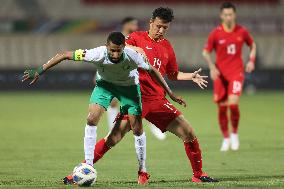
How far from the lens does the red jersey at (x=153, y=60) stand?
959cm

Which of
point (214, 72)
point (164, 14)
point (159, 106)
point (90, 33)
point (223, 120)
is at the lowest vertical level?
point (223, 120)

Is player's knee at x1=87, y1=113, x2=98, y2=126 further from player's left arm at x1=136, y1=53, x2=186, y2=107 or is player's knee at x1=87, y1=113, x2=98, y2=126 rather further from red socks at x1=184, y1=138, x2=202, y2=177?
red socks at x1=184, y1=138, x2=202, y2=177

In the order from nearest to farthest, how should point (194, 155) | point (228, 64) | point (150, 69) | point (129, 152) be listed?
point (150, 69), point (194, 155), point (129, 152), point (228, 64)

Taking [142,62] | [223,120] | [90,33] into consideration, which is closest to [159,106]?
[142,62]

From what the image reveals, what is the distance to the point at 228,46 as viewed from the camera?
46.5 feet

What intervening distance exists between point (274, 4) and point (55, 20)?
27.1 feet

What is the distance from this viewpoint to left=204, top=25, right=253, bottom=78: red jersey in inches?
555

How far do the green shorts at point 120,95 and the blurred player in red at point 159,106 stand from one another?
0.36 m

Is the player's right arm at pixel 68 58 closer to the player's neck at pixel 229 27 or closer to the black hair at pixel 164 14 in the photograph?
the black hair at pixel 164 14

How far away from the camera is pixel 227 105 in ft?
46.4

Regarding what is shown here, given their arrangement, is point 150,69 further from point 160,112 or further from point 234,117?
point 234,117

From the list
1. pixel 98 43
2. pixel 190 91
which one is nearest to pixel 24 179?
pixel 190 91

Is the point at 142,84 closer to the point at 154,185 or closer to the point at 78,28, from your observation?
the point at 154,185

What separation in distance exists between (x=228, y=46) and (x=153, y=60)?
15.3ft
